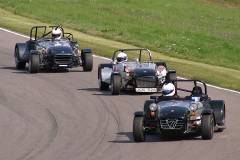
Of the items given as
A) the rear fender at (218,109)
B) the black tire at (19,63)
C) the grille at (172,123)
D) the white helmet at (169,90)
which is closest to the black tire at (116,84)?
the white helmet at (169,90)

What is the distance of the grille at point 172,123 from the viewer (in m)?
15.1

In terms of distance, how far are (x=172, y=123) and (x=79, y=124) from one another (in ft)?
10.3

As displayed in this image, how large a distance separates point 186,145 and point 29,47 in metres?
12.9

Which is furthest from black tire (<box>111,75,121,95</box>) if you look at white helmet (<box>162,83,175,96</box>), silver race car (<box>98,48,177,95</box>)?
white helmet (<box>162,83,175,96</box>)

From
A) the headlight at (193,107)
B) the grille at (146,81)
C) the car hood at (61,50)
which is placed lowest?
the grille at (146,81)

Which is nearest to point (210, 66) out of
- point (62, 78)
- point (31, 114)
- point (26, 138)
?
point (62, 78)

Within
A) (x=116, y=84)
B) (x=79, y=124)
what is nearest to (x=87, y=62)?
(x=116, y=84)

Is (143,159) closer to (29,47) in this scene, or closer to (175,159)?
(175,159)

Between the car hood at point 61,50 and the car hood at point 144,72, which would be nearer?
the car hood at point 144,72

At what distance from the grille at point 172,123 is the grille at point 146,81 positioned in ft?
20.5

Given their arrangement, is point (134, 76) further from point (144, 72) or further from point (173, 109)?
point (173, 109)

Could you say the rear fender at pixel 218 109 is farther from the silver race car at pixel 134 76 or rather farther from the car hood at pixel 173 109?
the silver race car at pixel 134 76

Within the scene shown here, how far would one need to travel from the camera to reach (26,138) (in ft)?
52.5

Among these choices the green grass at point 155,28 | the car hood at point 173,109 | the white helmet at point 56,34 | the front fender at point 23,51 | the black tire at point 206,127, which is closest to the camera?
the black tire at point 206,127
